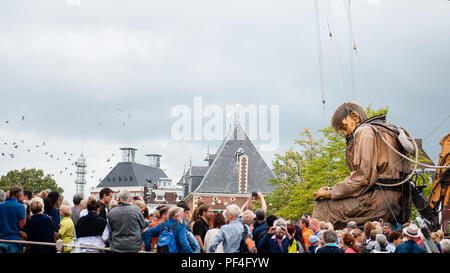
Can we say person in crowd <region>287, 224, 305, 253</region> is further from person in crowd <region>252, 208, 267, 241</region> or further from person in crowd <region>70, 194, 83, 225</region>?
person in crowd <region>70, 194, 83, 225</region>

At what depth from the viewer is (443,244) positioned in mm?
9188

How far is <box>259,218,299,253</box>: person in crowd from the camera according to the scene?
10.0m

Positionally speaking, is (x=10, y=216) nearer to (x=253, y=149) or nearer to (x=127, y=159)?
(x=253, y=149)

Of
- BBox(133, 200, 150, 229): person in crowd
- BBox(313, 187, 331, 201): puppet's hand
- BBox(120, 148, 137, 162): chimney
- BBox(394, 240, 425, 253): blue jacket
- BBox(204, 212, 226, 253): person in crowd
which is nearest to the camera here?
Result: BBox(394, 240, 425, 253): blue jacket

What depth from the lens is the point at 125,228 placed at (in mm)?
10016

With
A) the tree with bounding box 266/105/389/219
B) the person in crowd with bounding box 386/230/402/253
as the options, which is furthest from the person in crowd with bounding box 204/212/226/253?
the tree with bounding box 266/105/389/219

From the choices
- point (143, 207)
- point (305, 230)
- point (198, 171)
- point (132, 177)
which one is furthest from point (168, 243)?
point (132, 177)

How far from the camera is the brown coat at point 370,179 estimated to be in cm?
1318

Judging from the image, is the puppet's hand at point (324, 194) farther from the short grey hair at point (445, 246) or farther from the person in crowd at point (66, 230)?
the person in crowd at point (66, 230)

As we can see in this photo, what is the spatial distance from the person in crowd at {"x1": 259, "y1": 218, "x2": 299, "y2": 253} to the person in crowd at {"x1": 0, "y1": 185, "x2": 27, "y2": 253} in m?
4.07

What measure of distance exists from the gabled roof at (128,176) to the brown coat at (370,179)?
12071 centimetres

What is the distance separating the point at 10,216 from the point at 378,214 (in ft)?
24.6

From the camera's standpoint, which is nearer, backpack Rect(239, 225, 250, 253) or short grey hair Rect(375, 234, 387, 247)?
short grey hair Rect(375, 234, 387, 247)

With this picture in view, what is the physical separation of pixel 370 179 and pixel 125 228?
225 inches
